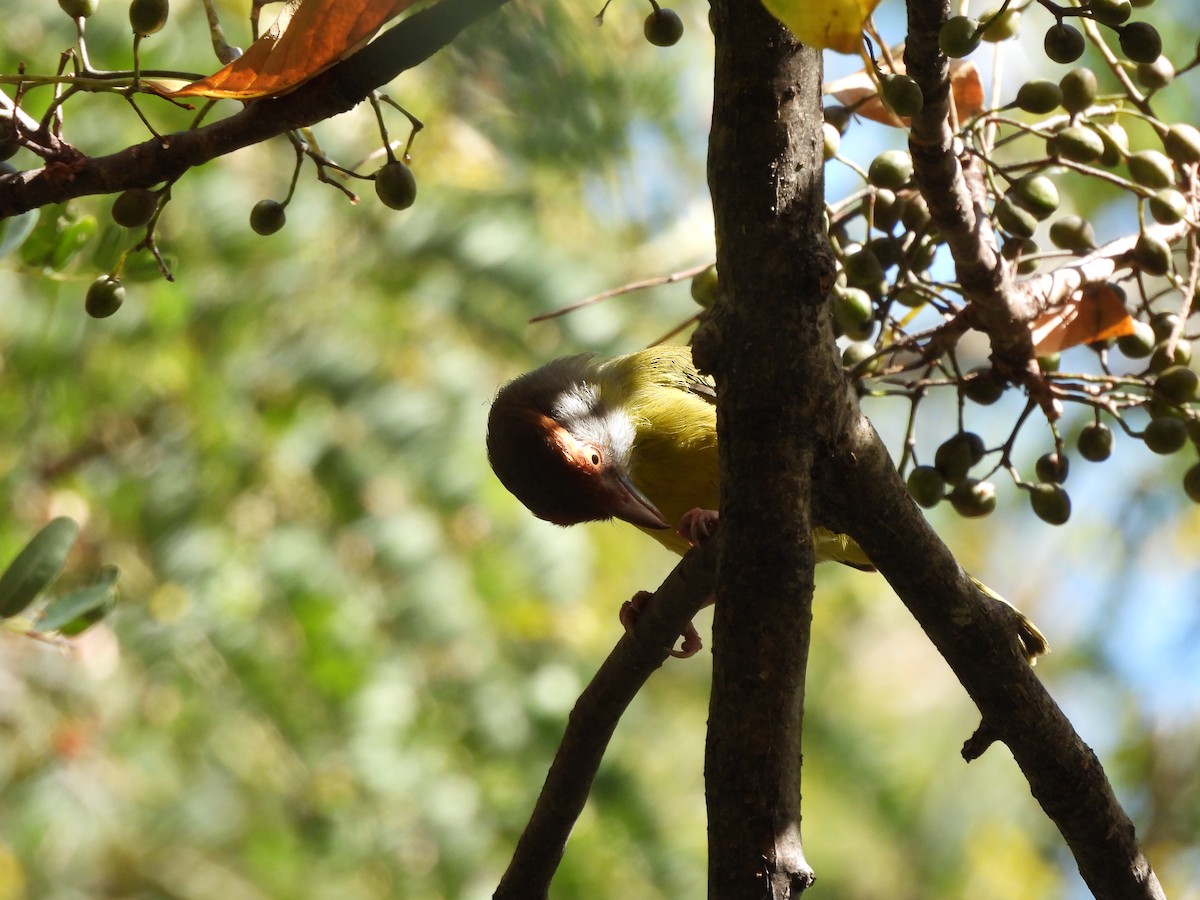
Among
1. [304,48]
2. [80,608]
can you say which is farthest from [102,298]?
[304,48]

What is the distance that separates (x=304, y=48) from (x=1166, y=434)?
1.22 m

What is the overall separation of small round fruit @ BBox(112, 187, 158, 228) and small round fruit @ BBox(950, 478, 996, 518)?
1169mm

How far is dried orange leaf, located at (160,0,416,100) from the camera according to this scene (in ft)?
3.51

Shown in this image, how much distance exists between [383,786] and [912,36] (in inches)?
117

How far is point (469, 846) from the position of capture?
12.3ft

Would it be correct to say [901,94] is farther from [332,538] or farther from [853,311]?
[332,538]

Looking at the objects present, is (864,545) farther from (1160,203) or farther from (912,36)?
(1160,203)

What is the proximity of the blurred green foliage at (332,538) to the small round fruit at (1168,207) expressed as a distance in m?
1.71

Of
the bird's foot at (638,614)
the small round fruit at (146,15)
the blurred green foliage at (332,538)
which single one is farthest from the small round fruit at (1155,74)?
the blurred green foliage at (332,538)

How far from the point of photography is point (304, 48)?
108 cm

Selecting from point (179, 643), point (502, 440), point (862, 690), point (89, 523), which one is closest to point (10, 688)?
point (89, 523)

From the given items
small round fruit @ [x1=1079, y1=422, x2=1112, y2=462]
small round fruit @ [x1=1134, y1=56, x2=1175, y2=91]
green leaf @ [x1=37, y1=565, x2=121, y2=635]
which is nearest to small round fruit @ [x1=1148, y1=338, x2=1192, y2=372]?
small round fruit @ [x1=1079, y1=422, x2=1112, y2=462]

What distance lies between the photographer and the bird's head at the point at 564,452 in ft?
9.05

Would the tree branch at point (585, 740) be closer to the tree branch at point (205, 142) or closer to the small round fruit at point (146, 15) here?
the tree branch at point (205, 142)
